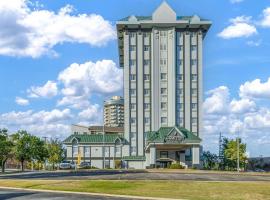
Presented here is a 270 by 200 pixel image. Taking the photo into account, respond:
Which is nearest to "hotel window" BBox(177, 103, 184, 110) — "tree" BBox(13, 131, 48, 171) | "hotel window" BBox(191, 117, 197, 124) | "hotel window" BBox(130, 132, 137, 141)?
"hotel window" BBox(191, 117, 197, 124)

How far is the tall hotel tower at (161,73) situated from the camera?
120 metres

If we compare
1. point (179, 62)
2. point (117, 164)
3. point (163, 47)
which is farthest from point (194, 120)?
point (117, 164)

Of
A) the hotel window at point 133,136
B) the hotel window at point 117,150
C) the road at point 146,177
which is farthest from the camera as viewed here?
the hotel window at point 117,150

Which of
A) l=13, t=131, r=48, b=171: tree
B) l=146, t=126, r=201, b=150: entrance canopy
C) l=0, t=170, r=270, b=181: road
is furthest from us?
l=146, t=126, r=201, b=150: entrance canopy

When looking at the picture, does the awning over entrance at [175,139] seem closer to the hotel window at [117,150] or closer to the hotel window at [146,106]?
the hotel window at [146,106]

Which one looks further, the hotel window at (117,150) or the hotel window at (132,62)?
the hotel window at (117,150)

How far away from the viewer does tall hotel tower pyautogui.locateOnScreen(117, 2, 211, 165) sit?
120375 mm

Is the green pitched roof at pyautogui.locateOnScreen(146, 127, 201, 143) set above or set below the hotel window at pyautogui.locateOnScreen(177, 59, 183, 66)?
below

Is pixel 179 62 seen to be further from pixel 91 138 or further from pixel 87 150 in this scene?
pixel 87 150

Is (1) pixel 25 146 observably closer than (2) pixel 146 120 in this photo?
Yes

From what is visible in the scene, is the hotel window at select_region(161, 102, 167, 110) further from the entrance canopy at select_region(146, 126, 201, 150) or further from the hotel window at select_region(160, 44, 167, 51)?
the entrance canopy at select_region(146, 126, 201, 150)

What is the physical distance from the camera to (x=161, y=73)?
122m

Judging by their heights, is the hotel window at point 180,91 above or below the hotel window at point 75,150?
above

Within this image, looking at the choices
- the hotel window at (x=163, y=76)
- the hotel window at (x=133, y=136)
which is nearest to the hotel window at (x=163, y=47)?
the hotel window at (x=163, y=76)
